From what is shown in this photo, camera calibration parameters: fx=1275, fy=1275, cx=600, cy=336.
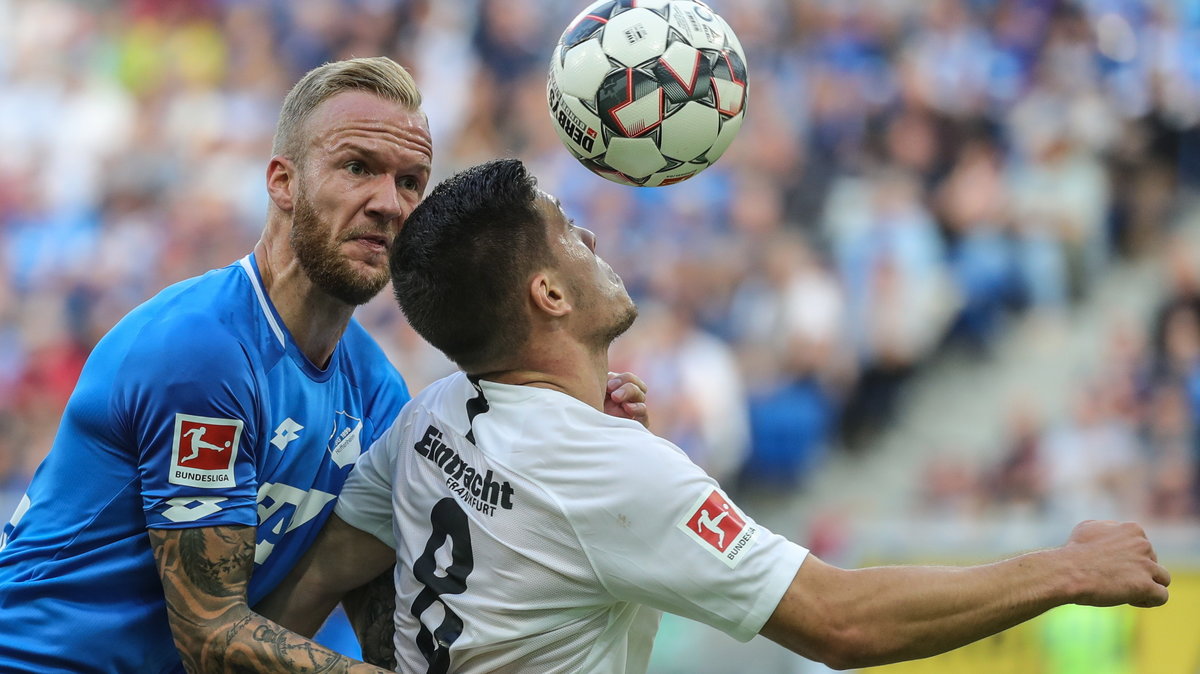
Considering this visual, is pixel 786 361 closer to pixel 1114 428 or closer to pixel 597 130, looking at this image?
pixel 1114 428

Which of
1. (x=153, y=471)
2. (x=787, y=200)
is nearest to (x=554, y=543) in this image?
(x=153, y=471)

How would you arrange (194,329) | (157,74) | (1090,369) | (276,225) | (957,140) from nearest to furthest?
(194,329), (276,225), (1090,369), (957,140), (157,74)

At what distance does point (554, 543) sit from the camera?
3203 mm

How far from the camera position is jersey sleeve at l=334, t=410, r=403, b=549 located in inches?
152

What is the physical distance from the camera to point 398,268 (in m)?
3.56

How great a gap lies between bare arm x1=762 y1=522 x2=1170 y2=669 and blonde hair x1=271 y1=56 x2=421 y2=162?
77.6 inches

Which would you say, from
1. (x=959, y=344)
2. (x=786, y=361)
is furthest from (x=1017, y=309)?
(x=786, y=361)

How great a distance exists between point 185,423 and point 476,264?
→ 887 millimetres

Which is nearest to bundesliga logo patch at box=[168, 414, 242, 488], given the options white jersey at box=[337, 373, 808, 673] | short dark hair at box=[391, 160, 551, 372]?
white jersey at box=[337, 373, 808, 673]

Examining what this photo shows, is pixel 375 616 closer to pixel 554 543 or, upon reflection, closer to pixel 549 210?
pixel 554 543

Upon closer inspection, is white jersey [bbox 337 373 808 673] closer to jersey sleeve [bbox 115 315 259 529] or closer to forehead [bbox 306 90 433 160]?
jersey sleeve [bbox 115 315 259 529]

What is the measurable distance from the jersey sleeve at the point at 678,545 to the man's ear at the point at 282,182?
1468mm

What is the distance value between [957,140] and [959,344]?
183 cm

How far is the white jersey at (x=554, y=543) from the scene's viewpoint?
304 centimetres
